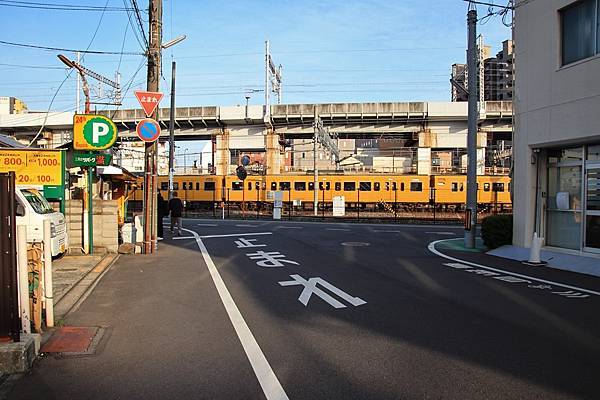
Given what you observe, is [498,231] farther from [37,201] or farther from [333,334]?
[37,201]

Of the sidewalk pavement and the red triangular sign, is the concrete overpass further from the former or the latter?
the sidewalk pavement

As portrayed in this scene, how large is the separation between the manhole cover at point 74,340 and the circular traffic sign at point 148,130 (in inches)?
293

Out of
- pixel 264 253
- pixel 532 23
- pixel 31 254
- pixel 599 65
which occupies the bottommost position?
pixel 264 253

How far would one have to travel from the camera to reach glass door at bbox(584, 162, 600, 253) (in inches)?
462

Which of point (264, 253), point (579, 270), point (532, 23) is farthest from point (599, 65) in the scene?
point (264, 253)

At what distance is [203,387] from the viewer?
4.40m

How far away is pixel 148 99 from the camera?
12.9 meters

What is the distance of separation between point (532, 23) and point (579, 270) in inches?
272

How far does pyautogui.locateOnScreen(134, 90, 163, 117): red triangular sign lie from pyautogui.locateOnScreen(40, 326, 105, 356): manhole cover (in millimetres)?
7849

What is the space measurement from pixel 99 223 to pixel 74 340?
8063mm

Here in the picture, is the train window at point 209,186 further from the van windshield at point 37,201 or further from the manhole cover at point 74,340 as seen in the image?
the manhole cover at point 74,340

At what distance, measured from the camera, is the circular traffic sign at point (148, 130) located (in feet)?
42.2

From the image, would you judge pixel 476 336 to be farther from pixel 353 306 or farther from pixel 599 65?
pixel 599 65

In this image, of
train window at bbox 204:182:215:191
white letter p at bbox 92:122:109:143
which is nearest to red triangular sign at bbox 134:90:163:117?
white letter p at bbox 92:122:109:143
